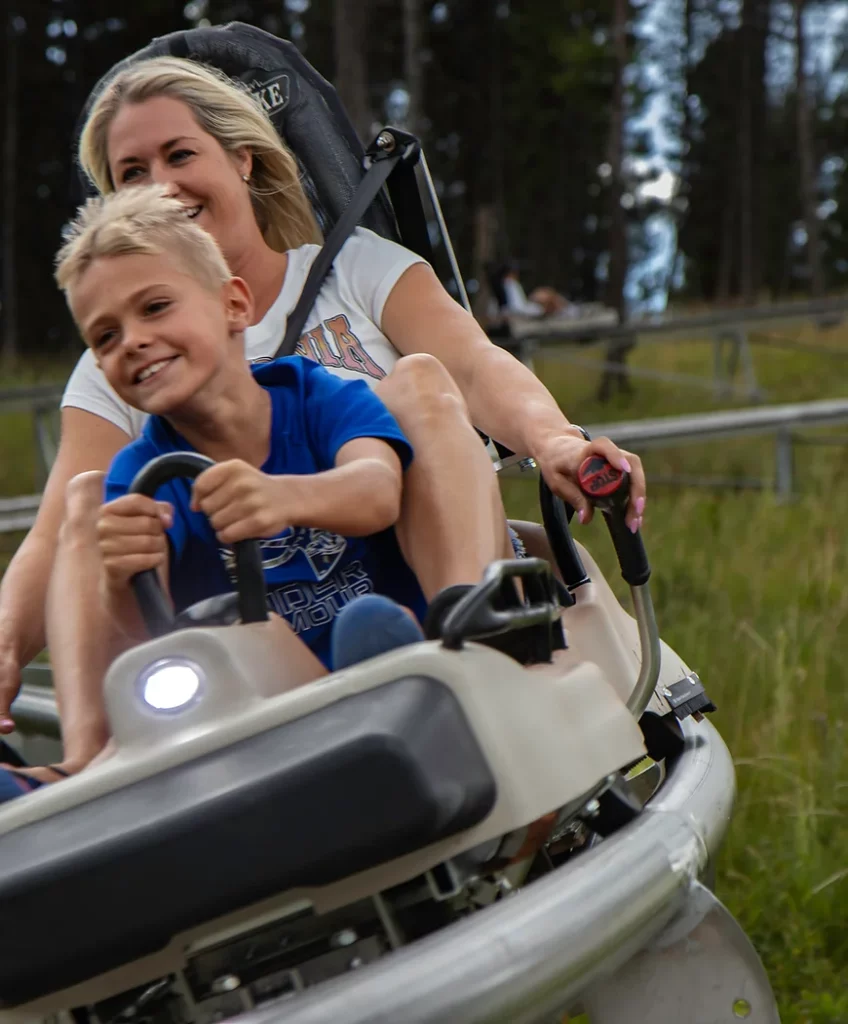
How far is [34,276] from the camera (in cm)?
2658

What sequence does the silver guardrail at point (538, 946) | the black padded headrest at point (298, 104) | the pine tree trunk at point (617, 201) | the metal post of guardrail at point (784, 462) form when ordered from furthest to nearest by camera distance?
1. the pine tree trunk at point (617, 201)
2. the metal post of guardrail at point (784, 462)
3. the black padded headrest at point (298, 104)
4. the silver guardrail at point (538, 946)

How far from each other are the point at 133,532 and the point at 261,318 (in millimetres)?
933

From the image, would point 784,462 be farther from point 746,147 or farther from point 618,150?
point 746,147

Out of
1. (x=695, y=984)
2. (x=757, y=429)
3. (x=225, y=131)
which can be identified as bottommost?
(x=757, y=429)

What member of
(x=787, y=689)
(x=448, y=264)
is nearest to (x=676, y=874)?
(x=448, y=264)

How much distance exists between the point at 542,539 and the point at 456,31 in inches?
1039

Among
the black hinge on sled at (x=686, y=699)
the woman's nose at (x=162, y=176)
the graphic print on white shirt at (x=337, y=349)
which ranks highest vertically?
the woman's nose at (x=162, y=176)

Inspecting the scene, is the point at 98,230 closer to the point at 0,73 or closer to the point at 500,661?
the point at 500,661

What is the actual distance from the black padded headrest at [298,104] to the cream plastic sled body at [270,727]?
1386 millimetres

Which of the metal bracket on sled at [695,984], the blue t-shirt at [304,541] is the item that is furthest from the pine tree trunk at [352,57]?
the metal bracket on sled at [695,984]

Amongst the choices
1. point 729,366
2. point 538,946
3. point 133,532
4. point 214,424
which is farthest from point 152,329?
point 729,366

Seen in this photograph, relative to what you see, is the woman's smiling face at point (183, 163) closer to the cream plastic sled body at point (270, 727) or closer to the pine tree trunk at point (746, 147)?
the cream plastic sled body at point (270, 727)

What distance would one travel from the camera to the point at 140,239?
1774 mm

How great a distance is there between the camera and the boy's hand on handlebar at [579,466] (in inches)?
74.5
